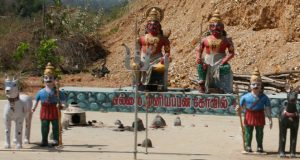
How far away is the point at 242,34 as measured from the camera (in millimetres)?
30969

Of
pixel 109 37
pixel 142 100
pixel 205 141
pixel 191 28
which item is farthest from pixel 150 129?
pixel 109 37

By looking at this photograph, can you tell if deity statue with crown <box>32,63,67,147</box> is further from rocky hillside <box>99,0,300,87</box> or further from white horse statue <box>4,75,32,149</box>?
rocky hillside <box>99,0,300,87</box>

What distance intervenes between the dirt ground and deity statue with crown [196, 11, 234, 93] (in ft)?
4.95

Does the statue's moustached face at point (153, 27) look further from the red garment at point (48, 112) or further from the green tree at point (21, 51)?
the green tree at point (21, 51)

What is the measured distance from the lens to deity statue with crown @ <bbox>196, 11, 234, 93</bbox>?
69.0 feet

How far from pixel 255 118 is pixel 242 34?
16.9m

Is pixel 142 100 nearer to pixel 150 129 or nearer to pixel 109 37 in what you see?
pixel 150 129

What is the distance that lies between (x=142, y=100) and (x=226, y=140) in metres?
5.45

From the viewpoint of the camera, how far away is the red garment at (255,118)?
14.3 metres

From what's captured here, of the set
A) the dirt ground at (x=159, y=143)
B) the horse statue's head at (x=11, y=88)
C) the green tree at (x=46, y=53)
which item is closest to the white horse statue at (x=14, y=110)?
the horse statue's head at (x=11, y=88)

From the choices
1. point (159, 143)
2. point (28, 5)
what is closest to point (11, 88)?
point (159, 143)

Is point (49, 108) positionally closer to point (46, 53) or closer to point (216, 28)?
point (216, 28)

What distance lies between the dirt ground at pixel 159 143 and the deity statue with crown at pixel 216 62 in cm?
151

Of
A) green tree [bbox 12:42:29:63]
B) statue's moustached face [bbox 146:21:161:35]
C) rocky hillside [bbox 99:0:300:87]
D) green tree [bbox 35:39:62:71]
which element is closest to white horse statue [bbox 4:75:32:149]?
statue's moustached face [bbox 146:21:161:35]
